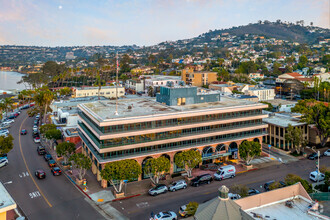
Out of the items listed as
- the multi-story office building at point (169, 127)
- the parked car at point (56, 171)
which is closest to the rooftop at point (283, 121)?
the multi-story office building at point (169, 127)

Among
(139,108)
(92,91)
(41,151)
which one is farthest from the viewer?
(92,91)

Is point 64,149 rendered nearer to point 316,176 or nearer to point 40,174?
point 40,174

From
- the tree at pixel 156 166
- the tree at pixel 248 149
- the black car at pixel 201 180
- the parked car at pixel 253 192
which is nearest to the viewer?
the parked car at pixel 253 192

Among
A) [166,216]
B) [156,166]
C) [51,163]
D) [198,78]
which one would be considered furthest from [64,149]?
[198,78]

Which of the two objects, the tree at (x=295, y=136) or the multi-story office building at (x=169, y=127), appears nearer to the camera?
the multi-story office building at (x=169, y=127)

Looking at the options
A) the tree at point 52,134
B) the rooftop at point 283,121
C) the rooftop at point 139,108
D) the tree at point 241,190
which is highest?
the rooftop at point 139,108

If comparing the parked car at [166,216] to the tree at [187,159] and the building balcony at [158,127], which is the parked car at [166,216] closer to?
the tree at [187,159]
